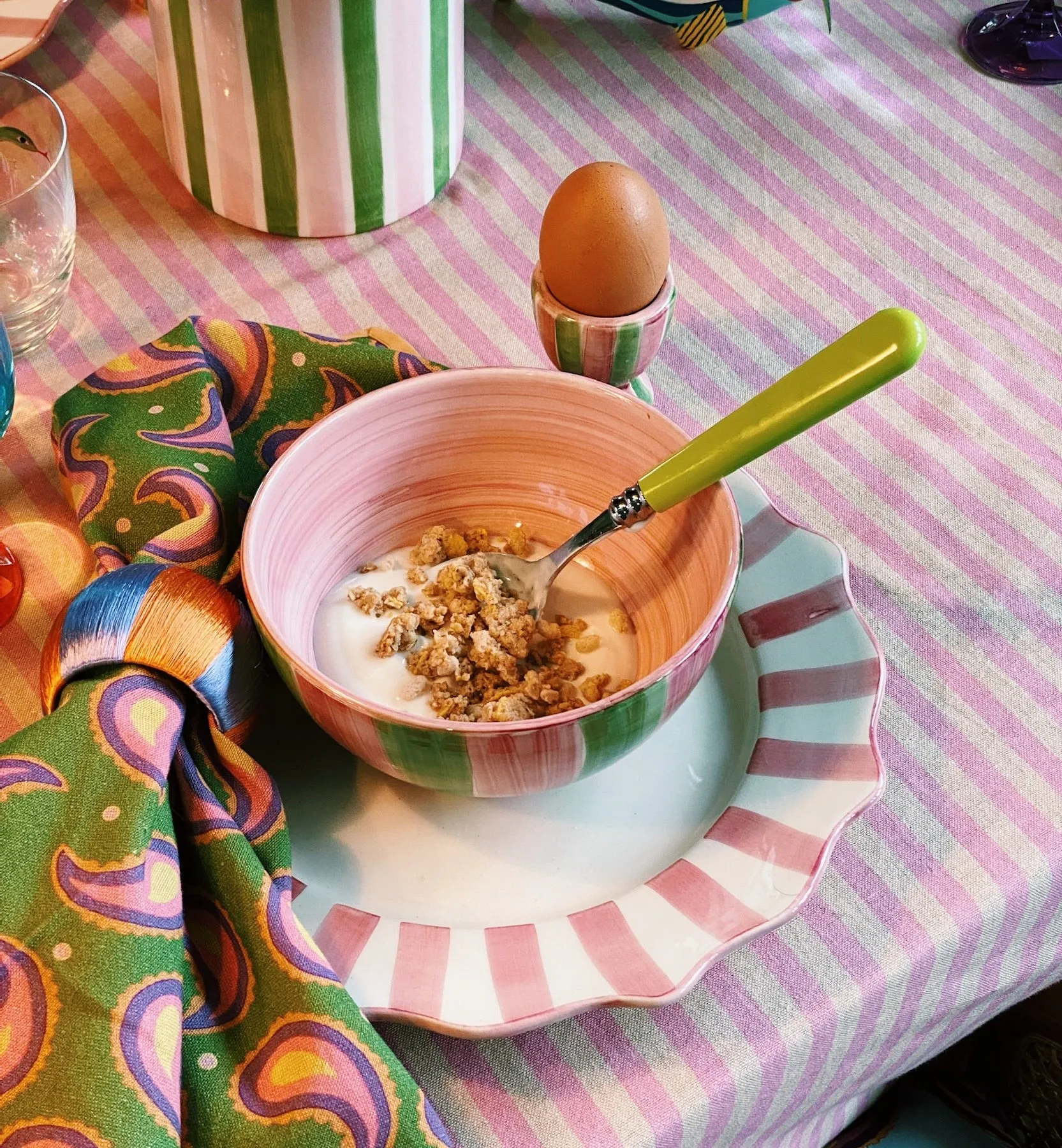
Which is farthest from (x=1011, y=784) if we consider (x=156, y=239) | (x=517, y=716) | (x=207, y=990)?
(x=156, y=239)

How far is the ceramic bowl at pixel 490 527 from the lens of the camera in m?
0.40

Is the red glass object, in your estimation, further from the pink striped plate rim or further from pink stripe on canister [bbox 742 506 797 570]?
pink stripe on canister [bbox 742 506 797 570]

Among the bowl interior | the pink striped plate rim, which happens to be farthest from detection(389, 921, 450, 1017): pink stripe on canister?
the bowl interior

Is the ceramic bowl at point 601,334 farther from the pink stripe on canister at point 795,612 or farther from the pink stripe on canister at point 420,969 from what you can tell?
the pink stripe on canister at point 420,969

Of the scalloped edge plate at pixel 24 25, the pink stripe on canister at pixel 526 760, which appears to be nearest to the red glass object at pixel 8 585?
the pink stripe on canister at pixel 526 760

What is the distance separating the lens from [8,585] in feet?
1.73

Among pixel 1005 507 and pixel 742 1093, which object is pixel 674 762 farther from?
pixel 1005 507

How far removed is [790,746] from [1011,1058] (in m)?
0.36

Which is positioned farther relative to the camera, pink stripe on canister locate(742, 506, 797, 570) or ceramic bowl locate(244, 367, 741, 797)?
pink stripe on canister locate(742, 506, 797, 570)

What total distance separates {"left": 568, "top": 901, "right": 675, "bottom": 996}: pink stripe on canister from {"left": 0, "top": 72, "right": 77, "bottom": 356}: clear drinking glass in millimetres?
395

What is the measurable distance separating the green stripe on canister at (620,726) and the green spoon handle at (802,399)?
9 centimetres

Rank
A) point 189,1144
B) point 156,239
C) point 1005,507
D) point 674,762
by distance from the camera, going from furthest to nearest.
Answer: point 156,239 < point 1005,507 < point 674,762 < point 189,1144

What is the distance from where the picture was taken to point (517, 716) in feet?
1.44

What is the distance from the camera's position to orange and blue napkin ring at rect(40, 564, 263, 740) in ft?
1.35
